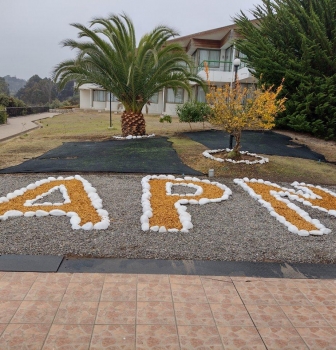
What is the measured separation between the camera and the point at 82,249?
4328 millimetres

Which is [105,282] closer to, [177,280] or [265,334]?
[177,280]

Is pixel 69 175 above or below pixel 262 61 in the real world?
below

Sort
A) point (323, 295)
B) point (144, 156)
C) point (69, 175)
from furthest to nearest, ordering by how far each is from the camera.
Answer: point (144, 156)
point (69, 175)
point (323, 295)

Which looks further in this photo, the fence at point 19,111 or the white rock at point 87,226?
the fence at point 19,111

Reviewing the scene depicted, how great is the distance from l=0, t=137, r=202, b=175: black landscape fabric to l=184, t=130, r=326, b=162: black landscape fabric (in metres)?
2.23

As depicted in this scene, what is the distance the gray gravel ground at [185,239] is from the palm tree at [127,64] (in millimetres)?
8274

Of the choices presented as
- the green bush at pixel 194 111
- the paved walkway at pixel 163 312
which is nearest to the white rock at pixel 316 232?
the paved walkway at pixel 163 312

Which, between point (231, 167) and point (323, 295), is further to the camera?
point (231, 167)

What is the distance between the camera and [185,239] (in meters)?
4.75

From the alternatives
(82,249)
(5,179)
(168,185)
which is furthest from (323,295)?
(5,179)

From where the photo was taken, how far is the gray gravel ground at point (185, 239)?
432 cm

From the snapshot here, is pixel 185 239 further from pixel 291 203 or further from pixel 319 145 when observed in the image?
pixel 319 145

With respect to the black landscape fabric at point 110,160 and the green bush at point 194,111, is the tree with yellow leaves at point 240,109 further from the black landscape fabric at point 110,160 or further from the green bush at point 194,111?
the green bush at point 194,111

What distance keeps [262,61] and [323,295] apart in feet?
49.3
